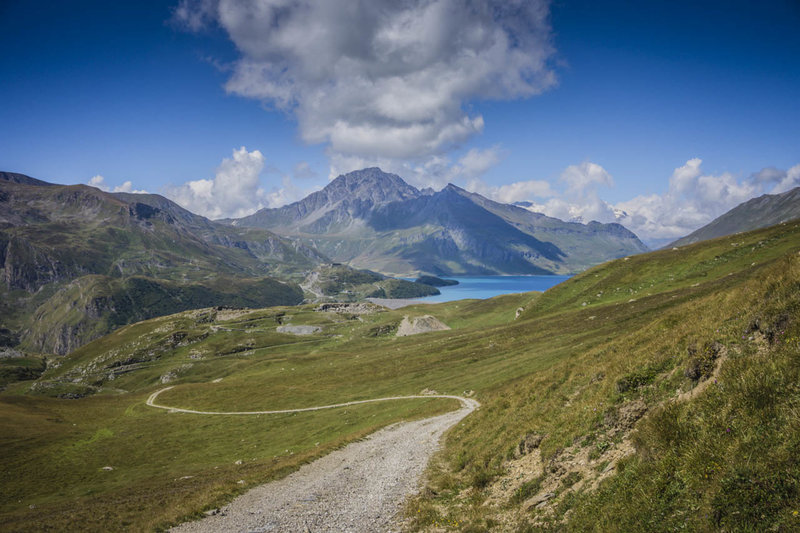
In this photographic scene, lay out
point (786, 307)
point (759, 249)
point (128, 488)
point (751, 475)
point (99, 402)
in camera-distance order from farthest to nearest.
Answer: point (99, 402), point (759, 249), point (128, 488), point (786, 307), point (751, 475)

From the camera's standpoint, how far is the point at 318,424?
180ft

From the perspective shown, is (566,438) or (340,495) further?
(340,495)

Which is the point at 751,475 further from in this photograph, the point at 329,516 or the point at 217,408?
the point at 217,408

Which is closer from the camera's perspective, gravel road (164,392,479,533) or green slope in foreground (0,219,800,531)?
green slope in foreground (0,219,800,531)

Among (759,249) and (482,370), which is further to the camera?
(759,249)

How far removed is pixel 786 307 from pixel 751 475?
7589 millimetres

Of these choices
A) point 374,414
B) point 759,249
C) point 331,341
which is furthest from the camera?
point 331,341

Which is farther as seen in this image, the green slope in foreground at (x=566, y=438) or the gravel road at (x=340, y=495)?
the gravel road at (x=340, y=495)

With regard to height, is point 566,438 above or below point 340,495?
above

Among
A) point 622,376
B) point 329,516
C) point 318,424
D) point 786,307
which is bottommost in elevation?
point 318,424

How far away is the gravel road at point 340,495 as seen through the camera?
1825 cm

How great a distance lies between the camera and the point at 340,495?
21.7 metres

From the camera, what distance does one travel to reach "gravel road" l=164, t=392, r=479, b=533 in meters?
18.2

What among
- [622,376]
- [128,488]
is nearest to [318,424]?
[128,488]
